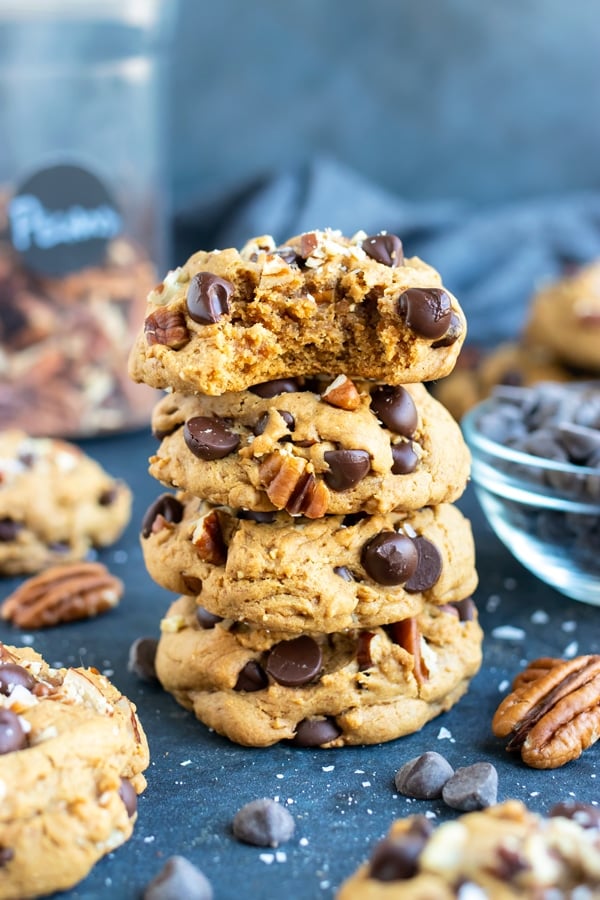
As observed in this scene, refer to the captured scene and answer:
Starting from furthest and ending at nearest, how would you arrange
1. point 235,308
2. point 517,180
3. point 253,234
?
point 517,180 → point 253,234 → point 235,308

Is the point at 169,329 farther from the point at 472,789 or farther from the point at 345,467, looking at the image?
the point at 472,789

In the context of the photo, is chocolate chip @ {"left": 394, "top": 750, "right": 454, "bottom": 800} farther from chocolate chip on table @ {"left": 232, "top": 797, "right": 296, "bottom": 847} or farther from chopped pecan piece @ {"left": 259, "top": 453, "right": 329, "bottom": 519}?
chopped pecan piece @ {"left": 259, "top": 453, "right": 329, "bottom": 519}

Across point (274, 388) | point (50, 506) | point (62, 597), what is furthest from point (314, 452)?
point (50, 506)

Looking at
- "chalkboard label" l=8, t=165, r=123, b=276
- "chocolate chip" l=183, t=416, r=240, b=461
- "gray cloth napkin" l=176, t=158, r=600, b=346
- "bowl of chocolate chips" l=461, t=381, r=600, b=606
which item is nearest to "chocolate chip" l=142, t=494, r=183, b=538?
"chocolate chip" l=183, t=416, r=240, b=461

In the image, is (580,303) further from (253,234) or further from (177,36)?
(177,36)

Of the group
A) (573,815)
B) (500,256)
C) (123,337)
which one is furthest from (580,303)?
(573,815)
